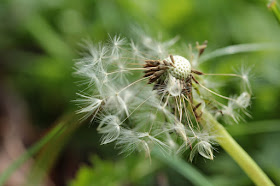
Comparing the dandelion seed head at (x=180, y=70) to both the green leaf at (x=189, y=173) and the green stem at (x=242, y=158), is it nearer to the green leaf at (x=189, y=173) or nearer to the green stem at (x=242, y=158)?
the green stem at (x=242, y=158)

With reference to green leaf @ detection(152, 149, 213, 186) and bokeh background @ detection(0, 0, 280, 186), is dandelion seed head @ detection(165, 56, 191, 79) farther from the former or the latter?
bokeh background @ detection(0, 0, 280, 186)

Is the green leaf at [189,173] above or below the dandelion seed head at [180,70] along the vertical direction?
below

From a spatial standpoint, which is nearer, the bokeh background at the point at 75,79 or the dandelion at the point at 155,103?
the dandelion at the point at 155,103

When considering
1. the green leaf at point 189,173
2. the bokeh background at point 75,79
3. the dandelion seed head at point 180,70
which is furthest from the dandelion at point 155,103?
the bokeh background at point 75,79

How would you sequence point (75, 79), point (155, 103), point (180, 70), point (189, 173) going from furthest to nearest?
point (75, 79) < point (189, 173) < point (155, 103) < point (180, 70)

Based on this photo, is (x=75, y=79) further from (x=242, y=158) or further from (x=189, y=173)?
(x=242, y=158)

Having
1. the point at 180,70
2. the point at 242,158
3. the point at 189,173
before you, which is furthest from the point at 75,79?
the point at 242,158

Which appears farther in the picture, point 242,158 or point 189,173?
point 189,173
